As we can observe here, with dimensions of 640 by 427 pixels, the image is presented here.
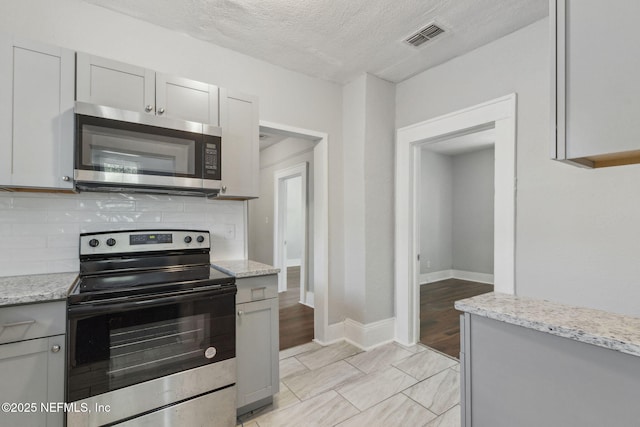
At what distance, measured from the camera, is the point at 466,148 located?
5879 mm

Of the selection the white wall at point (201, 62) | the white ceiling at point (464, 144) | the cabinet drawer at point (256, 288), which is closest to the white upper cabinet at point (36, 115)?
the white wall at point (201, 62)

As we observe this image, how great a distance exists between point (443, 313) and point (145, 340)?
3603mm

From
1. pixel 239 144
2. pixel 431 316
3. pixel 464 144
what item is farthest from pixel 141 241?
pixel 464 144

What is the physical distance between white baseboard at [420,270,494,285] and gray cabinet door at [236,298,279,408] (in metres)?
4.51

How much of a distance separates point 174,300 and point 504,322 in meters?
1.54

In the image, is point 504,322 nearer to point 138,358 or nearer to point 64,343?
point 138,358

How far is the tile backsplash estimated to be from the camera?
69.7 inches

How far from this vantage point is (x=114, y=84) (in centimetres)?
179

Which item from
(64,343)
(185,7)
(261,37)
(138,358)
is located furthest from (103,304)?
(261,37)

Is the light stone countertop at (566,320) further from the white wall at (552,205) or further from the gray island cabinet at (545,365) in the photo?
the white wall at (552,205)

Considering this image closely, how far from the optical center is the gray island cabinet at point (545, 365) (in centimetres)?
82

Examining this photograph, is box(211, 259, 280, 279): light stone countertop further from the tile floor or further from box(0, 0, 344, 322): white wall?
box(0, 0, 344, 322): white wall

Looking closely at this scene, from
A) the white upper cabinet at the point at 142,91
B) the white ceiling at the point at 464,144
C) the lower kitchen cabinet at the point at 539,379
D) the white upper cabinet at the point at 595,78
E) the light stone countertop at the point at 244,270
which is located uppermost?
the white ceiling at the point at 464,144

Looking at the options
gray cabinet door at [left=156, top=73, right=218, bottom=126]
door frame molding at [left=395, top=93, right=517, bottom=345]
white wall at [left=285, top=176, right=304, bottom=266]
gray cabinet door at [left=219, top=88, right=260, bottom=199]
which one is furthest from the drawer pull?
white wall at [left=285, top=176, right=304, bottom=266]
